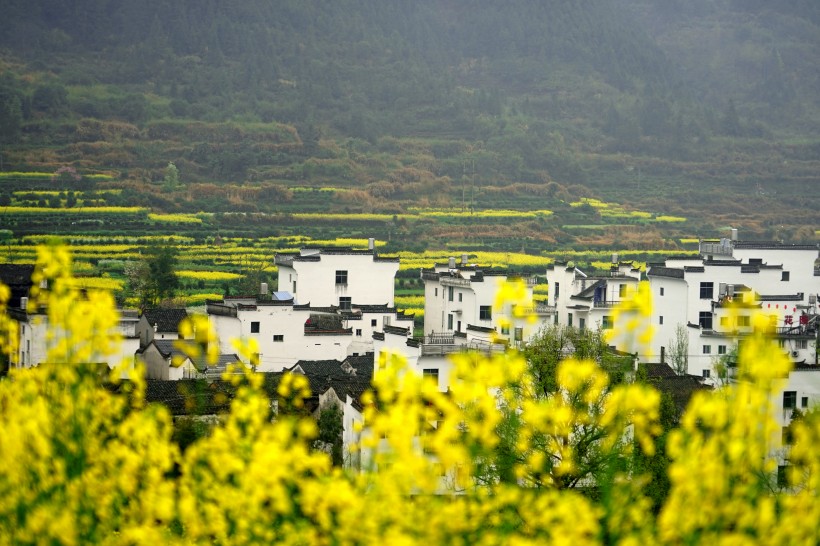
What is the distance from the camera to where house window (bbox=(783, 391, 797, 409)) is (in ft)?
84.4

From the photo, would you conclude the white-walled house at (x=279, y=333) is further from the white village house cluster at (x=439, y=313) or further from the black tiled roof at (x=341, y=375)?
the black tiled roof at (x=341, y=375)

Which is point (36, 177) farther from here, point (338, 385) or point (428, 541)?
point (428, 541)

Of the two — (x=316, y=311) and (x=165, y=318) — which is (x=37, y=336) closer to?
(x=165, y=318)

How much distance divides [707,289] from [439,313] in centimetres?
730

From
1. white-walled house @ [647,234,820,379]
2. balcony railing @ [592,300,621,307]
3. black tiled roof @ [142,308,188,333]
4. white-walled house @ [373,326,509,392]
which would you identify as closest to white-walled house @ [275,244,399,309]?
A: black tiled roof @ [142,308,188,333]

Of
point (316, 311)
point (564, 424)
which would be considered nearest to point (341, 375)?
point (316, 311)

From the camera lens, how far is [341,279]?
4238cm

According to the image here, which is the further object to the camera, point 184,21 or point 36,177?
point 184,21

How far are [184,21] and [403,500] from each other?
455 ft

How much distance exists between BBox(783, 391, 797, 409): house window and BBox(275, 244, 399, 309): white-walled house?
58.8ft

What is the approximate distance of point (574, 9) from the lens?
163000 millimetres

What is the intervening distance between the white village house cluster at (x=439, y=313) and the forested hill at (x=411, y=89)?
55.1m

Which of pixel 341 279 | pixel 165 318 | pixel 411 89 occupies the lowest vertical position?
pixel 165 318

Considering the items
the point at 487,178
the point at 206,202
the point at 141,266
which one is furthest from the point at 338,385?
the point at 487,178
